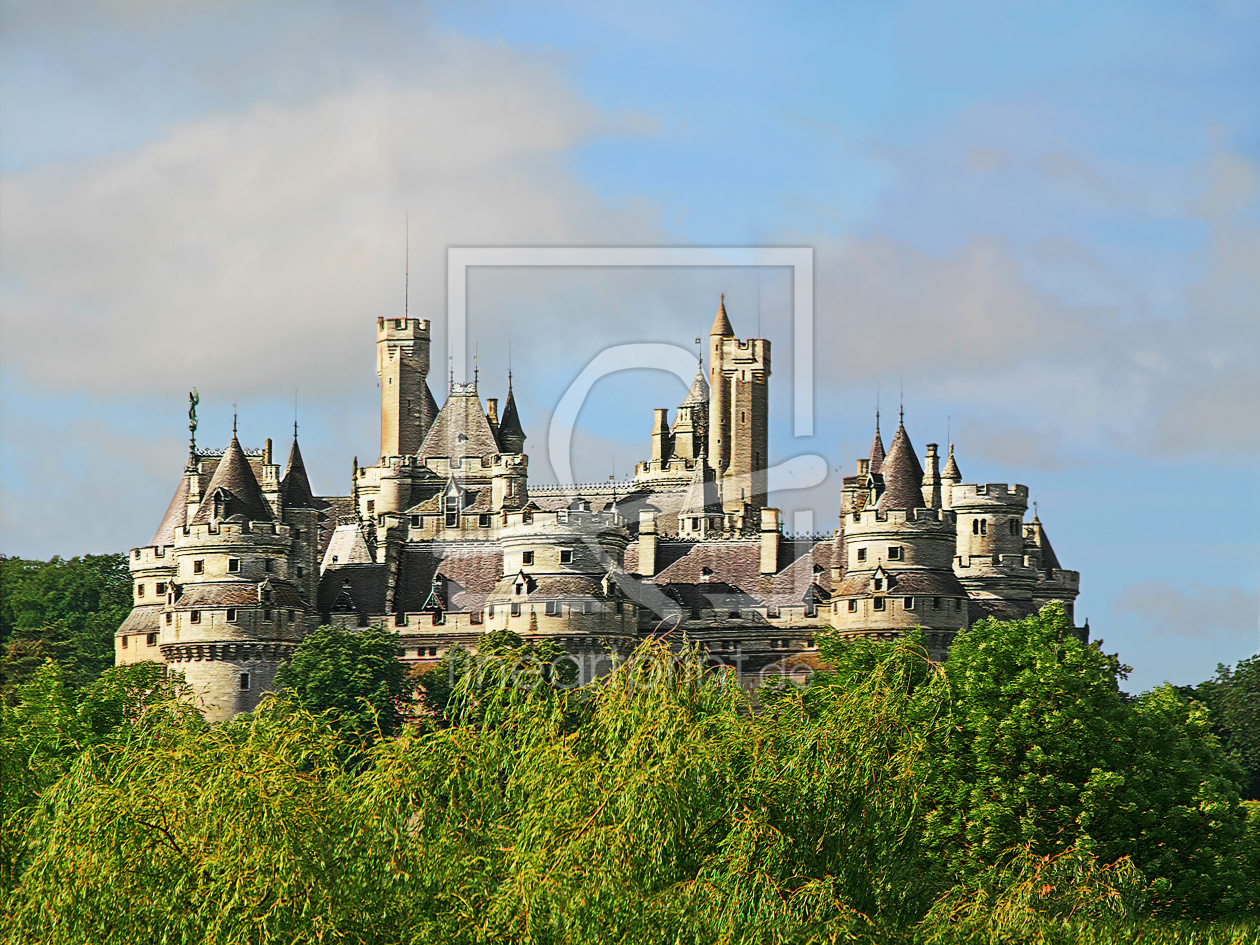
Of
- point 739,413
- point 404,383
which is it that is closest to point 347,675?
point 404,383

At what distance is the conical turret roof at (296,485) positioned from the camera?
3789 inches

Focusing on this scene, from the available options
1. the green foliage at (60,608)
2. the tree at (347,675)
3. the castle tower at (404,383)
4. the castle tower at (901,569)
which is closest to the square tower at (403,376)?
the castle tower at (404,383)

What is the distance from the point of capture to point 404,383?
11694cm

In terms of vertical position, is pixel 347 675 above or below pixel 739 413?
below

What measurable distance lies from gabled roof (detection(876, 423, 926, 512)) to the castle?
0.08 meters

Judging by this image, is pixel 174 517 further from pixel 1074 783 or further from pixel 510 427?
pixel 1074 783

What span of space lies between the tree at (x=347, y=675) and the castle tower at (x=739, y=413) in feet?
125

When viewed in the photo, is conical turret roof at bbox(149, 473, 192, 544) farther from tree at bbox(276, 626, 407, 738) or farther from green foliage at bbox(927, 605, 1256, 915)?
green foliage at bbox(927, 605, 1256, 915)

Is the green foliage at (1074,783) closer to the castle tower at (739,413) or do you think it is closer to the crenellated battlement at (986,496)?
the crenellated battlement at (986,496)

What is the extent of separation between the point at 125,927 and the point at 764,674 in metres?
56.8

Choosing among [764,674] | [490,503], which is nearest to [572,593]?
[764,674]

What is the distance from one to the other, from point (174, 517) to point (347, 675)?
672 inches

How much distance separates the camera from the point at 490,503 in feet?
338

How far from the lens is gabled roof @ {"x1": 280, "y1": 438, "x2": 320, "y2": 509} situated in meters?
96.2
